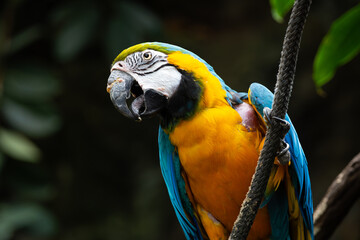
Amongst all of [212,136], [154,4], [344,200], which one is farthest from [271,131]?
[154,4]

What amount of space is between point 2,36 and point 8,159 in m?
0.90

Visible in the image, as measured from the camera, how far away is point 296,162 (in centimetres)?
142

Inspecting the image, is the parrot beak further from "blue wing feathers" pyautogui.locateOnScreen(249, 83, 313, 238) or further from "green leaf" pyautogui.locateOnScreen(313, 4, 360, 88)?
"green leaf" pyautogui.locateOnScreen(313, 4, 360, 88)

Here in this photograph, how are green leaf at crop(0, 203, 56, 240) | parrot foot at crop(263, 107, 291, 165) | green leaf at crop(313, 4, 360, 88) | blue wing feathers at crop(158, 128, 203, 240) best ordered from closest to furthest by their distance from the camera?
1. green leaf at crop(313, 4, 360, 88)
2. parrot foot at crop(263, 107, 291, 165)
3. blue wing feathers at crop(158, 128, 203, 240)
4. green leaf at crop(0, 203, 56, 240)

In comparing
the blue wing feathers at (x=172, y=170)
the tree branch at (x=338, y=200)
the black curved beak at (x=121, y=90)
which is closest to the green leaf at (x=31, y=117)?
the blue wing feathers at (x=172, y=170)

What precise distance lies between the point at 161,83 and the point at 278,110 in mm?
414

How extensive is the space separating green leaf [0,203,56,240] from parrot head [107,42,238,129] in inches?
72.4

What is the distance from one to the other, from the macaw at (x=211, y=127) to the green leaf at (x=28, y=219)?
176cm

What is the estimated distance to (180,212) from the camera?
5.39 feet

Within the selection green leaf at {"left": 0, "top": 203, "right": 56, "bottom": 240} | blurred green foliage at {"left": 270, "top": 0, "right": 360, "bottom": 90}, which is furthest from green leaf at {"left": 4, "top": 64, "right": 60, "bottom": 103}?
blurred green foliage at {"left": 270, "top": 0, "right": 360, "bottom": 90}

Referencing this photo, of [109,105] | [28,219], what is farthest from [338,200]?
[109,105]

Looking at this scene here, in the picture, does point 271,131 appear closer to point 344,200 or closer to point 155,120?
point 344,200

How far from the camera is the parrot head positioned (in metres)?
1.38

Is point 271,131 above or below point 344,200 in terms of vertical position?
above
